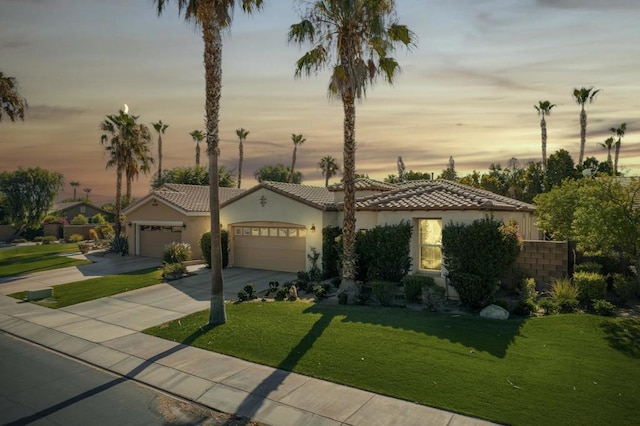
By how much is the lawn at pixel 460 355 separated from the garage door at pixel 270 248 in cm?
749

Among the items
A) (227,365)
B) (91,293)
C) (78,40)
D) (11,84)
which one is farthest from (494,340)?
(11,84)

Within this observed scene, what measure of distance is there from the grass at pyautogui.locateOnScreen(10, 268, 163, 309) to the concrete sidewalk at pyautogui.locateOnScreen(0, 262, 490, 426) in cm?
110

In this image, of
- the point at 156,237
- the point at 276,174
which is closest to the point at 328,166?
the point at 276,174

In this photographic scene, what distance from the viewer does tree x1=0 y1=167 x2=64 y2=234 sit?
55.2 metres

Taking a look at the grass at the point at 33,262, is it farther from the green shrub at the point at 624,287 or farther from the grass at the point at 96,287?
the green shrub at the point at 624,287

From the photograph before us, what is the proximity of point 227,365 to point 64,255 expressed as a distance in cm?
2795

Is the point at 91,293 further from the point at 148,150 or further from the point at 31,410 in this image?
the point at 148,150

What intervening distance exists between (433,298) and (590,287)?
4784mm

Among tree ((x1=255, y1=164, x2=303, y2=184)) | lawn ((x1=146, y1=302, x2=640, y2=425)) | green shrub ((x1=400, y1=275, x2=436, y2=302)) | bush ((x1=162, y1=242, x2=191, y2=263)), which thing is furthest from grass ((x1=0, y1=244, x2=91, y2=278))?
tree ((x1=255, y1=164, x2=303, y2=184))

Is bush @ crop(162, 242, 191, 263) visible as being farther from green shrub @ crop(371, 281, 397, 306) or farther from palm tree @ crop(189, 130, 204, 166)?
palm tree @ crop(189, 130, 204, 166)

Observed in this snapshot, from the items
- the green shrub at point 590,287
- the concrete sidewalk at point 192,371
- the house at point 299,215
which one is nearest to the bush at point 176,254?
the house at point 299,215

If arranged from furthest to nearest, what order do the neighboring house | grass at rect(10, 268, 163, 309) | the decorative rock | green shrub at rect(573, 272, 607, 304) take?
the neighboring house → grass at rect(10, 268, 163, 309) → green shrub at rect(573, 272, 607, 304) → the decorative rock

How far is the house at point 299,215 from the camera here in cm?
1691

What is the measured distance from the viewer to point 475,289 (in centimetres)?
1415
